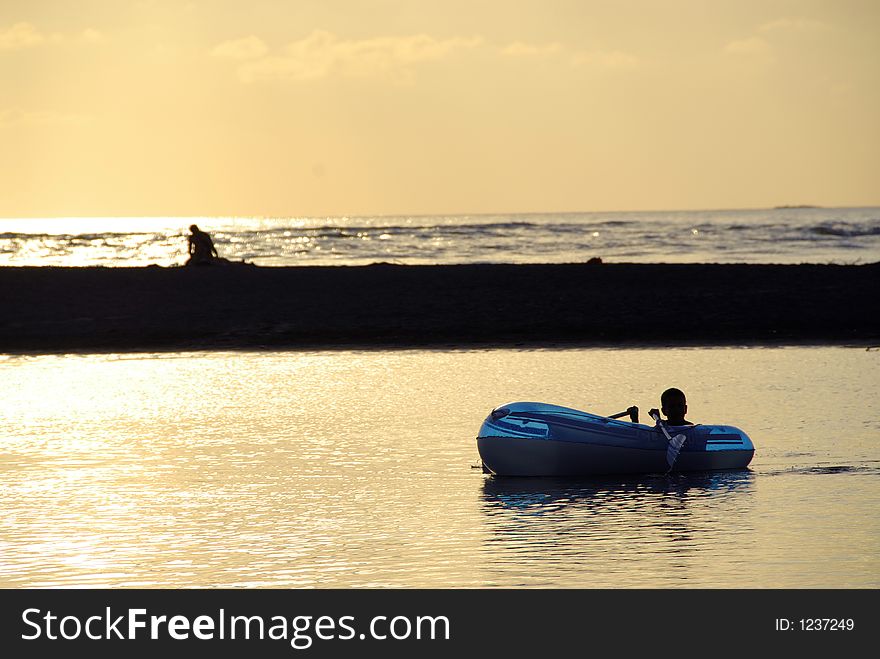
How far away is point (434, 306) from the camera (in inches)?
1439

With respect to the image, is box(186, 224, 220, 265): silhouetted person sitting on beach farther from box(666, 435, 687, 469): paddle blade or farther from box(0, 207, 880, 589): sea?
box(666, 435, 687, 469): paddle blade

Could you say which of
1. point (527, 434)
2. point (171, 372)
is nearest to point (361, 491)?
point (527, 434)

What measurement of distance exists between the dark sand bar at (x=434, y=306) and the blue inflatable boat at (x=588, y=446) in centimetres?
1544

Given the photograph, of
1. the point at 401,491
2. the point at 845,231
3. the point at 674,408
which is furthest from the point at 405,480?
the point at 845,231

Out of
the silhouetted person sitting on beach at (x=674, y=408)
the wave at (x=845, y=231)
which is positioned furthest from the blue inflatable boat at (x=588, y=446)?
the wave at (x=845, y=231)

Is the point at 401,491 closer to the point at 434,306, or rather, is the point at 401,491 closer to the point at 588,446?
the point at 588,446

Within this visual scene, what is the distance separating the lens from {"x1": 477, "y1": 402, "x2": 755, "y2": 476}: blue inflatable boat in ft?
53.7

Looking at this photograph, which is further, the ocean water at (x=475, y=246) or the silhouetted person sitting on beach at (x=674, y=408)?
the ocean water at (x=475, y=246)

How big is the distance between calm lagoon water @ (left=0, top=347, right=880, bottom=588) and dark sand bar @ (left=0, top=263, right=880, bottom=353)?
7.03m

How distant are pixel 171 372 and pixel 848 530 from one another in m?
17.0

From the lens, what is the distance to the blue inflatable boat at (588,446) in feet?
53.7

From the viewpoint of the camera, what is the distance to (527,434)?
53.9 feet

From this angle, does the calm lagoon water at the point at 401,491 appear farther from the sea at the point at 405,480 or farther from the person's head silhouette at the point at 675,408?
the person's head silhouette at the point at 675,408
